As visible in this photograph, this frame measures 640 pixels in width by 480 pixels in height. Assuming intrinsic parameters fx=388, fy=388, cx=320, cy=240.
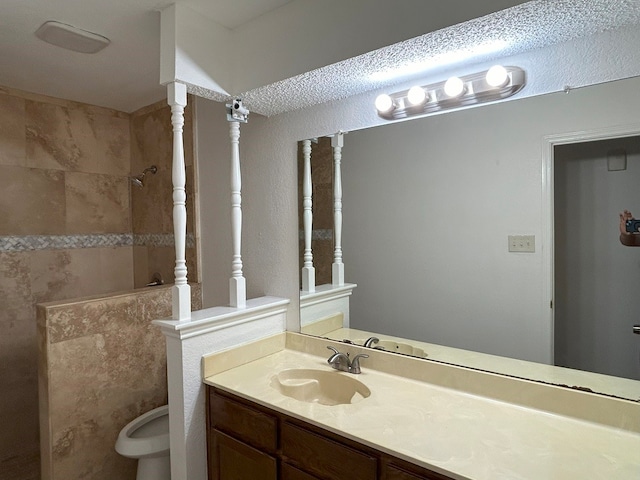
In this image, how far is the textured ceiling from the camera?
1.09 meters

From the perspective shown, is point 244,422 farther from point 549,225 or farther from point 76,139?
point 76,139

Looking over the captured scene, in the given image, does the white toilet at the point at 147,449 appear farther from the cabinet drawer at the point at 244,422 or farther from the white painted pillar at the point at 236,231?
the white painted pillar at the point at 236,231

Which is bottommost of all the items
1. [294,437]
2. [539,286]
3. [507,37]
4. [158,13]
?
[294,437]

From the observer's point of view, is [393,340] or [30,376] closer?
[393,340]

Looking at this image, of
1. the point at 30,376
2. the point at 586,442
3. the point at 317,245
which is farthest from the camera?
the point at 30,376

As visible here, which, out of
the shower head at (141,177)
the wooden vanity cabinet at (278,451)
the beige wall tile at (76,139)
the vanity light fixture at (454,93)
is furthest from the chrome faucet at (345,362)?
the beige wall tile at (76,139)

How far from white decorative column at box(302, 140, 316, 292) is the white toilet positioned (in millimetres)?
1034

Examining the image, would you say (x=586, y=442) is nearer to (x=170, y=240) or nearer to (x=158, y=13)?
(x=158, y=13)

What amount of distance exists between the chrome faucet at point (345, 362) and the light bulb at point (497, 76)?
1.16 metres

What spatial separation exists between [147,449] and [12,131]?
7.08ft

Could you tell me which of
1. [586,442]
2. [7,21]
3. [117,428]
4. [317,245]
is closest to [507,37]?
[317,245]

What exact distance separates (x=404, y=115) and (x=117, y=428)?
215cm

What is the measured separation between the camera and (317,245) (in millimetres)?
1883

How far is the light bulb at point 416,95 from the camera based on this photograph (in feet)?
4.95
